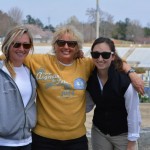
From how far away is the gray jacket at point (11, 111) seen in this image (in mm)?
2838

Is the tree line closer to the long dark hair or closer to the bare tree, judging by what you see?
the bare tree

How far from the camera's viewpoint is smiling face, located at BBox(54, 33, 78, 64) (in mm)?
3184

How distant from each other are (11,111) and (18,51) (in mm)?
466

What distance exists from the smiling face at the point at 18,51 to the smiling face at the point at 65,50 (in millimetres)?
309

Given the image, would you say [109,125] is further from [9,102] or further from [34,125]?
[9,102]

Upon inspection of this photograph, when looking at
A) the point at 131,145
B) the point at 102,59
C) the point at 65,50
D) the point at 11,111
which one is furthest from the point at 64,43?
the point at 131,145

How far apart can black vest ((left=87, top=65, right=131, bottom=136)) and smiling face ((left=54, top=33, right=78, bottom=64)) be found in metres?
0.25

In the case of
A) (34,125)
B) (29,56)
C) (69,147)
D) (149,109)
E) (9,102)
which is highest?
(29,56)

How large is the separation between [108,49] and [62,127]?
74 centimetres

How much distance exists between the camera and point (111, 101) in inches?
125

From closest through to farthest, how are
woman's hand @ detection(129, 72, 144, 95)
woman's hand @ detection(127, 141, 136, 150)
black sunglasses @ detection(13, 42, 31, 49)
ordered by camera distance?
1. black sunglasses @ detection(13, 42, 31, 49)
2. woman's hand @ detection(129, 72, 144, 95)
3. woman's hand @ detection(127, 141, 136, 150)

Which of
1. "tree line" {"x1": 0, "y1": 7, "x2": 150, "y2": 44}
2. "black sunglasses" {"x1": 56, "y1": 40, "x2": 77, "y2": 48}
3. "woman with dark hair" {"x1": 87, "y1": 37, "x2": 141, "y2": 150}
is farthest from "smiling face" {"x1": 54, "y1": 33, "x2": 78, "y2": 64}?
"tree line" {"x1": 0, "y1": 7, "x2": 150, "y2": 44}

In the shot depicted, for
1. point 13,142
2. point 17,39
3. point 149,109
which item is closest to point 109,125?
point 13,142

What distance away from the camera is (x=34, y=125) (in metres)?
3.09
